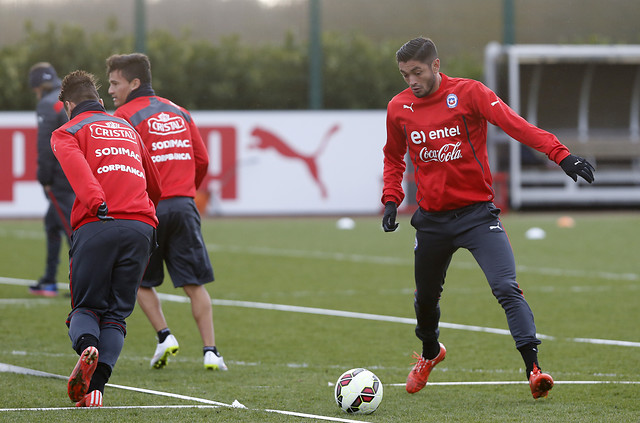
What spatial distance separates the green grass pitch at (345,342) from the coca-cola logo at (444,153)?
128 centimetres

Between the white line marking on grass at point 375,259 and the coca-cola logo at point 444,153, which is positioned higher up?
the coca-cola logo at point 444,153

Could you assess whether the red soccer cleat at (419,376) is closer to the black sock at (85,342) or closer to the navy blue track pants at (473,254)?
the navy blue track pants at (473,254)

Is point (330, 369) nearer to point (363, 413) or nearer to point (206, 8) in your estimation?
point (363, 413)

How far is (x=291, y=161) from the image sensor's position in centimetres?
2127

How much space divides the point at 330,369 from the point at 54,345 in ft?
7.01

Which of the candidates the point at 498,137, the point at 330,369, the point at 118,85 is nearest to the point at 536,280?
the point at 330,369

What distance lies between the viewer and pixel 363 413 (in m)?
5.03

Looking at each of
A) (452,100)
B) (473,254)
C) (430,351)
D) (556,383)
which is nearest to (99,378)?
(430,351)

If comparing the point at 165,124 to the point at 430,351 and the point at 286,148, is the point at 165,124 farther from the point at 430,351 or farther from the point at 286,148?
the point at 286,148

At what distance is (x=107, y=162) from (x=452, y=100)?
184 cm

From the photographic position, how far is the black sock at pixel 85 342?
16.1 ft

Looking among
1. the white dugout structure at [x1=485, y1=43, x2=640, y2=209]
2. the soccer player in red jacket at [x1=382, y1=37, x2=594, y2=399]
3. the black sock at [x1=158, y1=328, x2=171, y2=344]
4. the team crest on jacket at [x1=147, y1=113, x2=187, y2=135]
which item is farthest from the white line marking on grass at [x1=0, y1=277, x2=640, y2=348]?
the white dugout structure at [x1=485, y1=43, x2=640, y2=209]

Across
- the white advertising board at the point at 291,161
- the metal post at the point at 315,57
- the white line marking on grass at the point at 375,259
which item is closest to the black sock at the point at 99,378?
the white line marking on grass at the point at 375,259

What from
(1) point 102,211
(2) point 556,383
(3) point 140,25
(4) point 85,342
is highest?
(3) point 140,25
